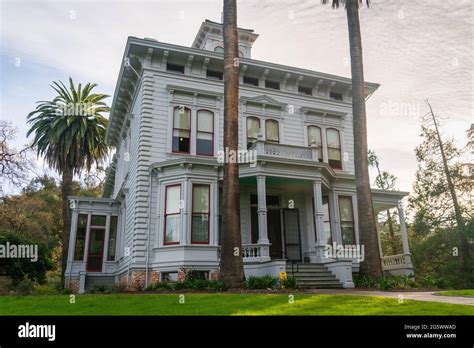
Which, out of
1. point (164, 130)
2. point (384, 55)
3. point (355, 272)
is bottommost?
point (355, 272)

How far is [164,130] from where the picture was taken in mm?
18781

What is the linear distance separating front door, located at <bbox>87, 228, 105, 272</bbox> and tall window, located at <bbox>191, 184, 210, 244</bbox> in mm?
7735

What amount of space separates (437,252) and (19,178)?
29.5 meters

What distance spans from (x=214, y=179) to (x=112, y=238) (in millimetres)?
8842

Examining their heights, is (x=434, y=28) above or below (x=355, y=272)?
above

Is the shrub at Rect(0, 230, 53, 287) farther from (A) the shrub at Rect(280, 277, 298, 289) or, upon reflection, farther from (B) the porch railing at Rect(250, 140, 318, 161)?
(A) the shrub at Rect(280, 277, 298, 289)

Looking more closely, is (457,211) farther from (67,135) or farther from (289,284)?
(67,135)

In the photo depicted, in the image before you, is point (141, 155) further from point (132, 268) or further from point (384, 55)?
point (384, 55)

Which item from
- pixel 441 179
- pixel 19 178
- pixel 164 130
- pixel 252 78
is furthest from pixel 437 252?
pixel 19 178

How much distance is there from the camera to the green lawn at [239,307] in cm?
750

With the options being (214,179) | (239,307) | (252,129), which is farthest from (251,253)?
(239,307)

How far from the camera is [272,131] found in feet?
68.3

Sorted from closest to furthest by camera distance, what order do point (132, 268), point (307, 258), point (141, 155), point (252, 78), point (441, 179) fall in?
point (132, 268) < point (141, 155) < point (307, 258) < point (252, 78) < point (441, 179)

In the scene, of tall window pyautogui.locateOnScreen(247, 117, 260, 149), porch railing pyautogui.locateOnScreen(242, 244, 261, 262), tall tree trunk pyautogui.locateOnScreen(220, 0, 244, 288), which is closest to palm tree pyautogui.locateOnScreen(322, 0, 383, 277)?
porch railing pyautogui.locateOnScreen(242, 244, 261, 262)
